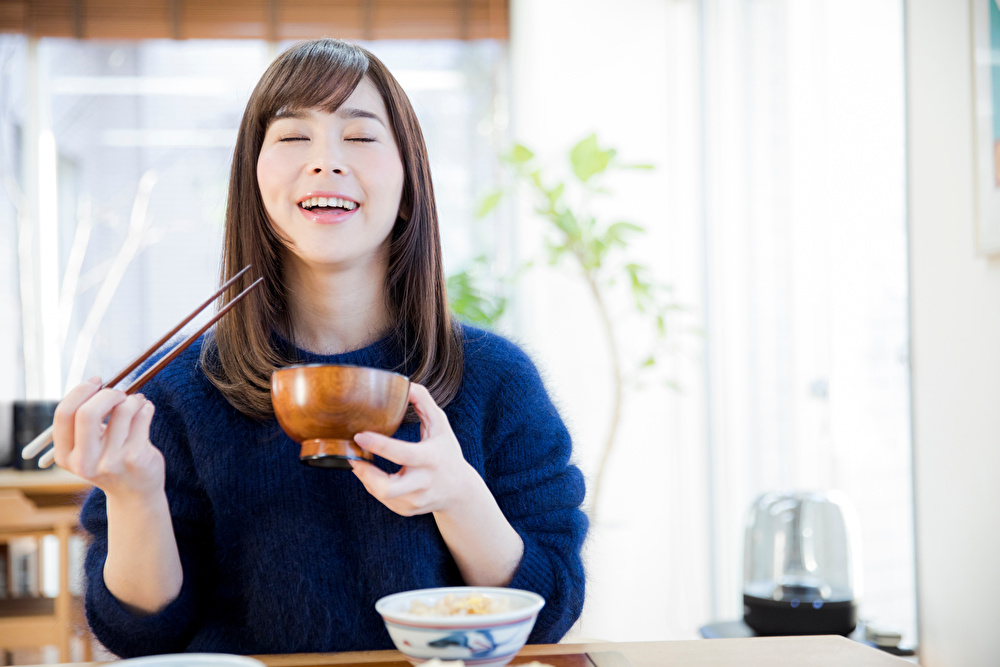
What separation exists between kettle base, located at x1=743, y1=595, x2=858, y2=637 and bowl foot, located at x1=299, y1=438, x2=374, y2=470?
1.43 metres

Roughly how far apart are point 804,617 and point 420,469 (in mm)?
1368

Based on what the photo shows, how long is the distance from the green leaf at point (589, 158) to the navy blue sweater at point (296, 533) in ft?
6.07

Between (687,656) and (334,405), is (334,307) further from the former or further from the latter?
(687,656)

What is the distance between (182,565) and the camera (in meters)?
1.02

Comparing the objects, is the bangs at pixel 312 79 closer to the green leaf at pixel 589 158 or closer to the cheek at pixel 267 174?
the cheek at pixel 267 174

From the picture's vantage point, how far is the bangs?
105 cm

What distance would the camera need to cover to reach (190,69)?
12.6ft

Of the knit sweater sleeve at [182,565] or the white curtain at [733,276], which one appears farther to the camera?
the white curtain at [733,276]

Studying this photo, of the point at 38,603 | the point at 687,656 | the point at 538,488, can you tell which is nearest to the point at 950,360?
the point at 538,488

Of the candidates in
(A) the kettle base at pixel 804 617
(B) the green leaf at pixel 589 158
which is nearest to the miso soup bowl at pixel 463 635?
(A) the kettle base at pixel 804 617

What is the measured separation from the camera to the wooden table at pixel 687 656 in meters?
0.76

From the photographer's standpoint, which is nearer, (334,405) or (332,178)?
(334,405)

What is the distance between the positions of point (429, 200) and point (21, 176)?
338 centimetres

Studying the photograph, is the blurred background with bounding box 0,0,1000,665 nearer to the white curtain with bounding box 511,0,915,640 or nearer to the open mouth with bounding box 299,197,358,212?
the white curtain with bounding box 511,0,915,640
